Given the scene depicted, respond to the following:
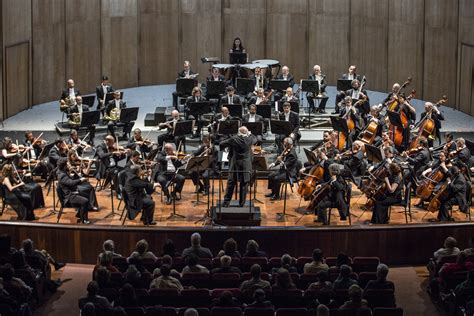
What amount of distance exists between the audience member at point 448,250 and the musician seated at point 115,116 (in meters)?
8.87

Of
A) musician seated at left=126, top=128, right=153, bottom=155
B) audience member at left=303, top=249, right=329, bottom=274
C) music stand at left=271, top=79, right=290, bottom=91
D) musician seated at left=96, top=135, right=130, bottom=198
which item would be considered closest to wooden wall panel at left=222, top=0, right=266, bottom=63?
music stand at left=271, top=79, right=290, bottom=91

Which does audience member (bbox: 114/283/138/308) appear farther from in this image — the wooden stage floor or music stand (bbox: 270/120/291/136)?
music stand (bbox: 270/120/291/136)

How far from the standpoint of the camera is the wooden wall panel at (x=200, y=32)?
28.3 metres

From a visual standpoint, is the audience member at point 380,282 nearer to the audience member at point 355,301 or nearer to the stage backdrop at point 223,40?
the audience member at point 355,301

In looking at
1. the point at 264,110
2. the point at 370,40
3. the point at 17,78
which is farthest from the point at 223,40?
the point at 264,110

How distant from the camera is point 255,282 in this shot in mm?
13180

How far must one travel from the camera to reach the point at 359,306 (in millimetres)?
12383

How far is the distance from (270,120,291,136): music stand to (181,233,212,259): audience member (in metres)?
4.65

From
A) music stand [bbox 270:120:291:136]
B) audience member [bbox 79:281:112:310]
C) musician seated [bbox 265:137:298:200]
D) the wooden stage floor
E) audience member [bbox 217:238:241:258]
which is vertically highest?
music stand [bbox 270:120:291:136]

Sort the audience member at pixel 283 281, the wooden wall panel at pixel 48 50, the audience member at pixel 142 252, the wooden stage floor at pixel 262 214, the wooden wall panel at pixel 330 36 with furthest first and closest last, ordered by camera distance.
Result: the wooden wall panel at pixel 330 36 → the wooden wall panel at pixel 48 50 → the wooden stage floor at pixel 262 214 → the audience member at pixel 142 252 → the audience member at pixel 283 281

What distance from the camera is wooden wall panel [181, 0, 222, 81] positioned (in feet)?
92.7

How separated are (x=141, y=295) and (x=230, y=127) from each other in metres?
5.73

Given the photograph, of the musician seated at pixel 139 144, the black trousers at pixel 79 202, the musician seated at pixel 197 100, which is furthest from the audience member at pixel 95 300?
the musician seated at pixel 197 100

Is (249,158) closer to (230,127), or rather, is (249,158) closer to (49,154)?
(230,127)
